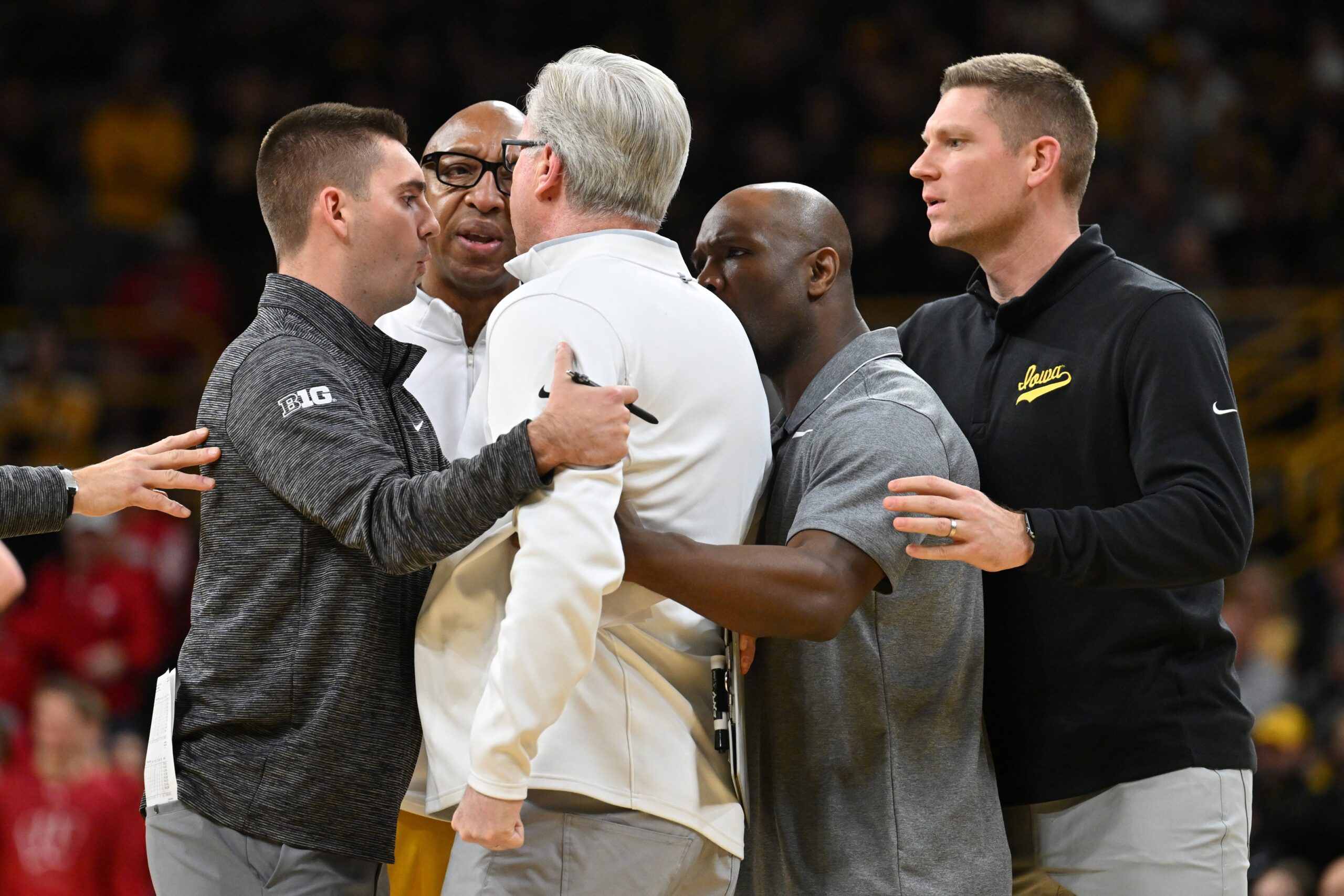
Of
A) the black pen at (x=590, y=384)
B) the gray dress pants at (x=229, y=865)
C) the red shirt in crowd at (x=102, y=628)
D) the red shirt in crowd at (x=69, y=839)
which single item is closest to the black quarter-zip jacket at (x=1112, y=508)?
the black pen at (x=590, y=384)

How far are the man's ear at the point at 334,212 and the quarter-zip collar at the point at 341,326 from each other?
0.43 ft

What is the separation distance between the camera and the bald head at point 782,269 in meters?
3.15

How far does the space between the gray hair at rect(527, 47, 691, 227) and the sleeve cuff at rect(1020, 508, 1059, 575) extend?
880 mm

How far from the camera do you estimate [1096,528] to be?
9.22 feet

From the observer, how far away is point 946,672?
9.65 feet

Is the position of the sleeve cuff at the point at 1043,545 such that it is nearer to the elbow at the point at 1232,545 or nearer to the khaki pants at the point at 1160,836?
the elbow at the point at 1232,545

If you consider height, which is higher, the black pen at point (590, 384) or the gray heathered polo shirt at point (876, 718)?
the black pen at point (590, 384)

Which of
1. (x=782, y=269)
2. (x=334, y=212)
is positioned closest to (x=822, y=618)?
(x=782, y=269)

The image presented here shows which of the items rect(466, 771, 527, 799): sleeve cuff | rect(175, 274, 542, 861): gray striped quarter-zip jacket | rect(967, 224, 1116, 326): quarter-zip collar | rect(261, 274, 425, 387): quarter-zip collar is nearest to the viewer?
rect(466, 771, 527, 799): sleeve cuff

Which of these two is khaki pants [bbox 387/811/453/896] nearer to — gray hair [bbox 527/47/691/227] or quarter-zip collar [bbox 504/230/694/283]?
quarter-zip collar [bbox 504/230/694/283]

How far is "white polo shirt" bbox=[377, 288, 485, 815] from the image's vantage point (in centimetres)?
361

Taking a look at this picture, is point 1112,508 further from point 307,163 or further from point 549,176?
point 307,163

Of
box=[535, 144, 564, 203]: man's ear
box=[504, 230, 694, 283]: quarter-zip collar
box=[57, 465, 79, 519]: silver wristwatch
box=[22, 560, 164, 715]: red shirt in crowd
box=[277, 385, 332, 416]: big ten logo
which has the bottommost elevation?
box=[22, 560, 164, 715]: red shirt in crowd

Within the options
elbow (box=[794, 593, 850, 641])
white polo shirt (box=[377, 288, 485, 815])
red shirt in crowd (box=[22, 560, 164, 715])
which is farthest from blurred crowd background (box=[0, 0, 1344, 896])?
elbow (box=[794, 593, 850, 641])
